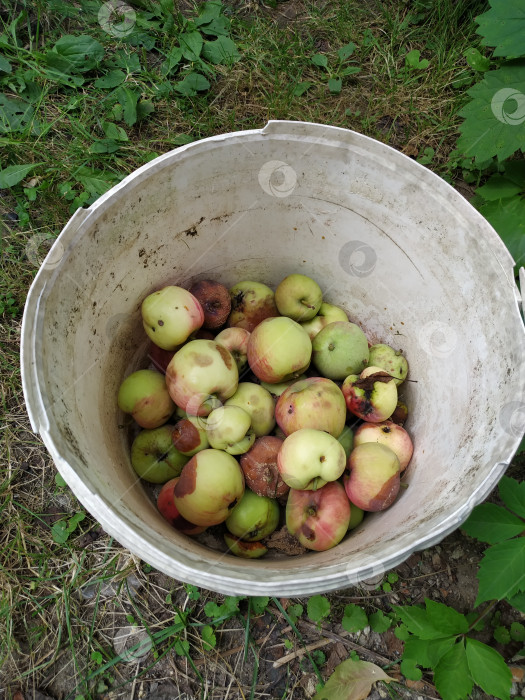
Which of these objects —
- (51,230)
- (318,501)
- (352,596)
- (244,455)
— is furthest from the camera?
(51,230)

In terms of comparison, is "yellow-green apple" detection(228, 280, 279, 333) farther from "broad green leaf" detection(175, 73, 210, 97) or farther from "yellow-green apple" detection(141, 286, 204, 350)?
"broad green leaf" detection(175, 73, 210, 97)

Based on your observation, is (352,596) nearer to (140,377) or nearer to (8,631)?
(140,377)

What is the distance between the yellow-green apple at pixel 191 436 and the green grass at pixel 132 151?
0.72 metres

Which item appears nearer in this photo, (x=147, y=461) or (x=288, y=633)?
(x=147, y=461)

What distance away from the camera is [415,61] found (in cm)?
317

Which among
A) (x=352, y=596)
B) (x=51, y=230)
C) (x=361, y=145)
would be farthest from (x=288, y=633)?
(x=51, y=230)

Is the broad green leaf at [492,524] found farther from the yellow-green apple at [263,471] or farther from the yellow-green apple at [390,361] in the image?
the yellow-green apple at [263,471]

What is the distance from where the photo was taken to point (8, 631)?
7.55ft

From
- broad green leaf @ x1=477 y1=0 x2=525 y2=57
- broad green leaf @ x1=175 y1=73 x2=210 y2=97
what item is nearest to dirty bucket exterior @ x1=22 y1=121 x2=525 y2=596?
broad green leaf @ x1=477 y1=0 x2=525 y2=57

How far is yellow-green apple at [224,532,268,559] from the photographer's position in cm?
204

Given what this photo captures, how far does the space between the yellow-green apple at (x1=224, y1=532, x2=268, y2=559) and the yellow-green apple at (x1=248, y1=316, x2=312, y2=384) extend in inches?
24.7

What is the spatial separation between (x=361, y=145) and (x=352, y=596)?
1.87m

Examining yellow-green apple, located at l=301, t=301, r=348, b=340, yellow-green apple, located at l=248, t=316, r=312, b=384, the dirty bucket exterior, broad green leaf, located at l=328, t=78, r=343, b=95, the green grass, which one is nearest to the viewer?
the dirty bucket exterior

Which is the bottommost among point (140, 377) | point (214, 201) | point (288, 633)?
point (288, 633)
